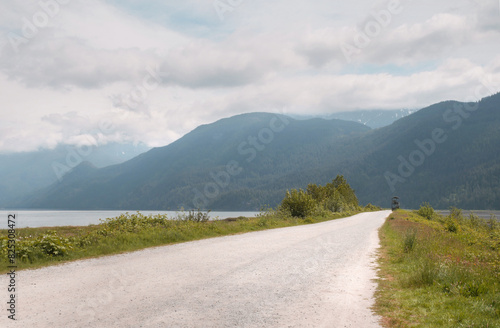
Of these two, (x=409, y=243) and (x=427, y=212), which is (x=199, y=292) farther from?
(x=427, y=212)

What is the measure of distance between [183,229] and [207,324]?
53.9 ft

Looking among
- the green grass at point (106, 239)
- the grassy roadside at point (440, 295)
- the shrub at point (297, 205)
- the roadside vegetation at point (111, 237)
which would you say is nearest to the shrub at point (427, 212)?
the shrub at point (297, 205)

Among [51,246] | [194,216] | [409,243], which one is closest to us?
[51,246]

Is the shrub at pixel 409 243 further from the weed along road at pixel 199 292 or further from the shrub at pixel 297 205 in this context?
the shrub at pixel 297 205

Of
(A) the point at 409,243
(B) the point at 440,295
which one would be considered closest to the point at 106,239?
(A) the point at 409,243

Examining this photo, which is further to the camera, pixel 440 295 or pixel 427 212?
pixel 427 212

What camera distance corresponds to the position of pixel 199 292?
9.11 m

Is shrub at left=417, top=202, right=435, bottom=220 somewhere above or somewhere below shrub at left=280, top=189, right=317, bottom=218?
below

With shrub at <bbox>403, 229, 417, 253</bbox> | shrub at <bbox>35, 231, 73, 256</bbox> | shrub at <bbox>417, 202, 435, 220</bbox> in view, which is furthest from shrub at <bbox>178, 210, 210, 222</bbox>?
shrub at <bbox>417, 202, 435, 220</bbox>

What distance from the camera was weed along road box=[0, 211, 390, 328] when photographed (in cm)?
714

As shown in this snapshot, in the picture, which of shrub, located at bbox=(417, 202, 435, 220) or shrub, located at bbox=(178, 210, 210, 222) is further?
shrub, located at bbox=(417, 202, 435, 220)

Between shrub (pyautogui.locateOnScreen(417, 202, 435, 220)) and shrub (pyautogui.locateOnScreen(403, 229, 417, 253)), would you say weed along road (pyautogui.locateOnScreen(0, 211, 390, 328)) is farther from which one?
shrub (pyautogui.locateOnScreen(417, 202, 435, 220))

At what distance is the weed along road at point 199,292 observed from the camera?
7145 millimetres

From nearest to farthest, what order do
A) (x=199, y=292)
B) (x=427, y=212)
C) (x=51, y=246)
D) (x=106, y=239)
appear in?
(x=199, y=292) < (x=51, y=246) < (x=106, y=239) < (x=427, y=212)
